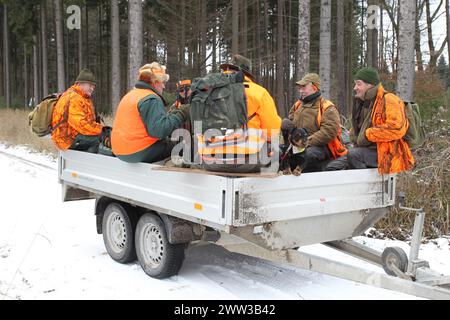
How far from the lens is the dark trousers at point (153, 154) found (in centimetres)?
486

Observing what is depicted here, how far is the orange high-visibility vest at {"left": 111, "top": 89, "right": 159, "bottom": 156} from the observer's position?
4852 mm

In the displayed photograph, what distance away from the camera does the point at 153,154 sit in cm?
493

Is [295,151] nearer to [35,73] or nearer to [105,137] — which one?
[105,137]

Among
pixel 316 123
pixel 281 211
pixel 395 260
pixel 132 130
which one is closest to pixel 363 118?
pixel 316 123

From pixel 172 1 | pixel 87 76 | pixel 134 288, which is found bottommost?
pixel 134 288

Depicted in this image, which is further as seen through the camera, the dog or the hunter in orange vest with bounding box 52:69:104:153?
the hunter in orange vest with bounding box 52:69:104:153

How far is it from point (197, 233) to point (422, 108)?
24.0 feet

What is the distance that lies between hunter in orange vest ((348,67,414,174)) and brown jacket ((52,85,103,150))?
329 cm

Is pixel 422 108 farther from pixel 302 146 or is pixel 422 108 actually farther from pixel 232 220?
pixel 232 220

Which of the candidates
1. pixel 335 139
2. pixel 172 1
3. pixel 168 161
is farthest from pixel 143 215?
pixel 172 1

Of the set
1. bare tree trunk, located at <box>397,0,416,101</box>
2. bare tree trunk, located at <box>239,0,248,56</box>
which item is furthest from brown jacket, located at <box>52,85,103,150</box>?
bare tree trunk, located at <box>239,0,248,56</box>

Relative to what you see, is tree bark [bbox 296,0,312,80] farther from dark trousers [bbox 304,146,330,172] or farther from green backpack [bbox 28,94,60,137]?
green backpack [bbox 28,94,60,137]

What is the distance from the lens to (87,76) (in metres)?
6.39

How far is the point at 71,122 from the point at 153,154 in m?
1.74
